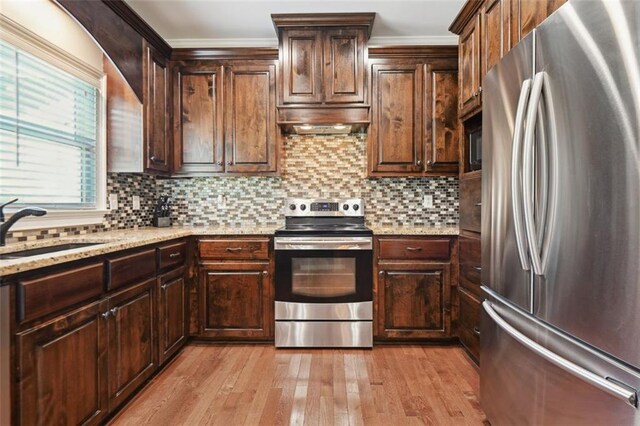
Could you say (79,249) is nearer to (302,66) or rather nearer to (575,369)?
(575,369)

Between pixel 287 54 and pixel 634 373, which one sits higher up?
pixel 287 54

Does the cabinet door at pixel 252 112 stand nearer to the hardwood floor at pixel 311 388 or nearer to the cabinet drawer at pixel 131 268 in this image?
the cabinet drawer at pixel 131 268

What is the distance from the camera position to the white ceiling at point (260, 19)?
274 cm

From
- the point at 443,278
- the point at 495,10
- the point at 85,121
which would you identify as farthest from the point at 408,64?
the point at 85,121

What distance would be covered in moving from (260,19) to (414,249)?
225 centimetres

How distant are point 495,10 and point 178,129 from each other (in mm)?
2519

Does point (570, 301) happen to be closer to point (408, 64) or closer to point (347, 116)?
point (347, 116)

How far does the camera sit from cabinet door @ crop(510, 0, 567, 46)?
1.51 metres

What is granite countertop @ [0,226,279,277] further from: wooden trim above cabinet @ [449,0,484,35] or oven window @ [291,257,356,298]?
wooden trim above cabinet @ [449,0,484,35]

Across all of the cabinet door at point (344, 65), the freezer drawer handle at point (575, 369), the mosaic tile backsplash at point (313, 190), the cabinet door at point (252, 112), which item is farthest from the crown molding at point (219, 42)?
the freezer drawer handle at point (575, 369)

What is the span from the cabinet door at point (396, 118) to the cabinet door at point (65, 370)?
2.28 m

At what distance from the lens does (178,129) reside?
3.12 m

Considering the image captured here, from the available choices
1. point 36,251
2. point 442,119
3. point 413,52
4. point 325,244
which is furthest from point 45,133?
point 442,119

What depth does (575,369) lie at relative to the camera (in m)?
1.08
